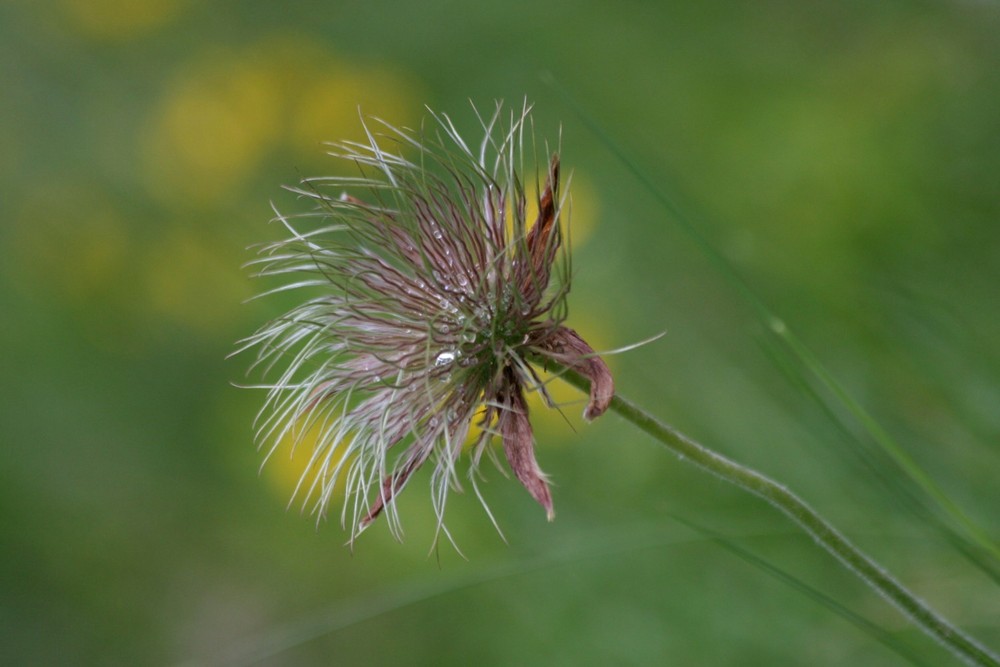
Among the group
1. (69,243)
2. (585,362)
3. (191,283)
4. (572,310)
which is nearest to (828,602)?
(585,362)

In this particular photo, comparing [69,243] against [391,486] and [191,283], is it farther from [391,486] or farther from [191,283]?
[391,486]

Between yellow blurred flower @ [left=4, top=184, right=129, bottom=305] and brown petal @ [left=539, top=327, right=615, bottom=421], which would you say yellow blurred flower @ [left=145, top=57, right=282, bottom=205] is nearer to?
yellow blurred flower @ [left=4, top=184, right=129, bottom=305]

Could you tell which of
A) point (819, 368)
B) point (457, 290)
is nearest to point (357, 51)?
point (457, 290)

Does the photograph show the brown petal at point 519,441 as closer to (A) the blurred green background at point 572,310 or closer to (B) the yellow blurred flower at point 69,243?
(A) the blurred green background at point 572,310

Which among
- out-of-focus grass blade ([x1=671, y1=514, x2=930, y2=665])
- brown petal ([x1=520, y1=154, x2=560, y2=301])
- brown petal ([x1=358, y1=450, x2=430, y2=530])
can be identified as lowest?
out-of-focus grass blade ([x1=671, y1=514, x2=930, y2=665])

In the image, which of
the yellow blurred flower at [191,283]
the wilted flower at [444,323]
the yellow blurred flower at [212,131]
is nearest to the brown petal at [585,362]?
the wilted flower at [444,323]

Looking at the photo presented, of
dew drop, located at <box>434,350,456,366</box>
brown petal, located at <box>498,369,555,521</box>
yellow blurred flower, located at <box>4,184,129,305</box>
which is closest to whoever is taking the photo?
brown petal, located at <box>498,369,555,521</box>

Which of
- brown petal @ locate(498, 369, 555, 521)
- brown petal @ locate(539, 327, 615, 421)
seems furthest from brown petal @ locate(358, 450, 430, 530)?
brown petal @ locate(539, 327, 615, 421)
